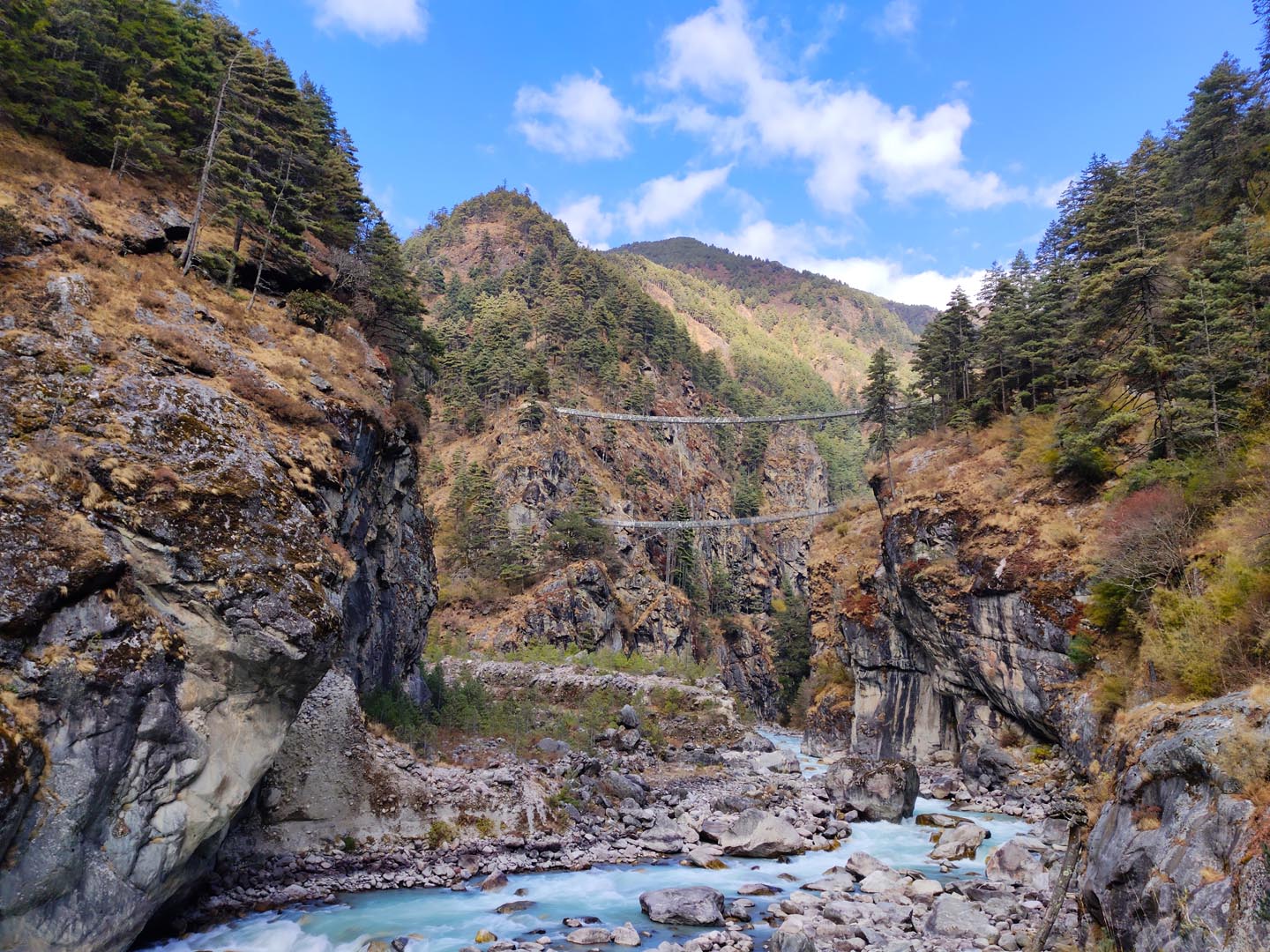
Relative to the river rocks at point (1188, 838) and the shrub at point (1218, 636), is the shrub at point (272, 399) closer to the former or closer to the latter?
the river rocks at point (1188, 838)

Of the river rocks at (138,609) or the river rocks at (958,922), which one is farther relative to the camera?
the river rocks at (958,922)

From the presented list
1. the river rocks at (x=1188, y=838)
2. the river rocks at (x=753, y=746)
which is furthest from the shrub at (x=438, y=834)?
the river rocks at (x=753, y=746)

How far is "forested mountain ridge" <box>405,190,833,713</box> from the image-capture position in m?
53.4

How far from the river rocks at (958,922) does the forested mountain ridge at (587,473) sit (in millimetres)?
30100

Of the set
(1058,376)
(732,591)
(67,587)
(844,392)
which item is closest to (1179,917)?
(67,587)

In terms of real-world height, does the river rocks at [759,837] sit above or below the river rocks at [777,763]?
above

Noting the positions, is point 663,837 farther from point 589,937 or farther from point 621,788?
point 589,937

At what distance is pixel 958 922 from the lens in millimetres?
12336

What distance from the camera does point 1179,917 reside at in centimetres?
660

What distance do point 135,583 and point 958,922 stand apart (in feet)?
49.4

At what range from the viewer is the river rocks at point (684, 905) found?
13.9 meters

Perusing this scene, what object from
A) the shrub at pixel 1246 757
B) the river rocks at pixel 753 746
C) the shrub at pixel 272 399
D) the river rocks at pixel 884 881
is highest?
the shrub at pixel 272 399

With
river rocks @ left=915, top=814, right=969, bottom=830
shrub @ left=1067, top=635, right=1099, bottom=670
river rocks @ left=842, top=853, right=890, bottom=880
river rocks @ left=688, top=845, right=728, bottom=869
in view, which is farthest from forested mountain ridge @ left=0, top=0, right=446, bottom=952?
shrub @ left=1067, top=635, right=1099, bottom=670

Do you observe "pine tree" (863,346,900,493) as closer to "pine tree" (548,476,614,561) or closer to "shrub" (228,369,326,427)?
"pine tree" (548,476,614,561)
